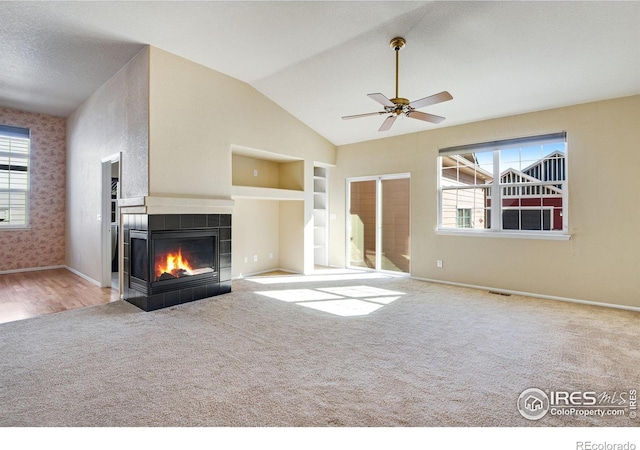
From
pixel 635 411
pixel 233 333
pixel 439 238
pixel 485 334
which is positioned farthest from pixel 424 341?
pixel 439 238

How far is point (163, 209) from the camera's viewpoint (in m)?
4.00

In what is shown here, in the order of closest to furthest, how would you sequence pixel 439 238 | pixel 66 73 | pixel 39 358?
pixel 39 358 < pixel 66 73 < pixel 439 238

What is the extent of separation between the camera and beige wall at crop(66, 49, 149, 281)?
411 centimetres

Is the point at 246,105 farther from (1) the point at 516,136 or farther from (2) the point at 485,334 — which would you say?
(2) the point at 485,334

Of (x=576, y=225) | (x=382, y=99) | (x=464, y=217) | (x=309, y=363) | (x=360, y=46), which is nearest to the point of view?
(x=309, y=363)

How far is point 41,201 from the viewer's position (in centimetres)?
657

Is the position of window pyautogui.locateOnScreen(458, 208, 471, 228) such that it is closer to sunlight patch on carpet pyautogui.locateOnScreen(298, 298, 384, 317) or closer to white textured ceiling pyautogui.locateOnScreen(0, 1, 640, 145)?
white textured ceiling pyautogui.locateOnScreen(0, 1, 640, 145)

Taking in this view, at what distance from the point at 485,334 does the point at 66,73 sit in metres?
6.43

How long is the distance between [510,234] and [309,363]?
390cm

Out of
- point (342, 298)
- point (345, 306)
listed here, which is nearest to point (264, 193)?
point (342, 298)

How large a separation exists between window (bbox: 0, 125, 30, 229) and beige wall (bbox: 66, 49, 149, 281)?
743 millimetres

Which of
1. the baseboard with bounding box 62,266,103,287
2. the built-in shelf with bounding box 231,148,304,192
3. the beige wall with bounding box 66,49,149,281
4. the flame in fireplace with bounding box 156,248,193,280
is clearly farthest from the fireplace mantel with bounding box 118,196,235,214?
the baseboard with bounding box 62,266,103,287

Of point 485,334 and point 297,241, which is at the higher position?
point 297,241

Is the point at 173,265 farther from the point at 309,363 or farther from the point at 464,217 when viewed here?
the point at 464,217
